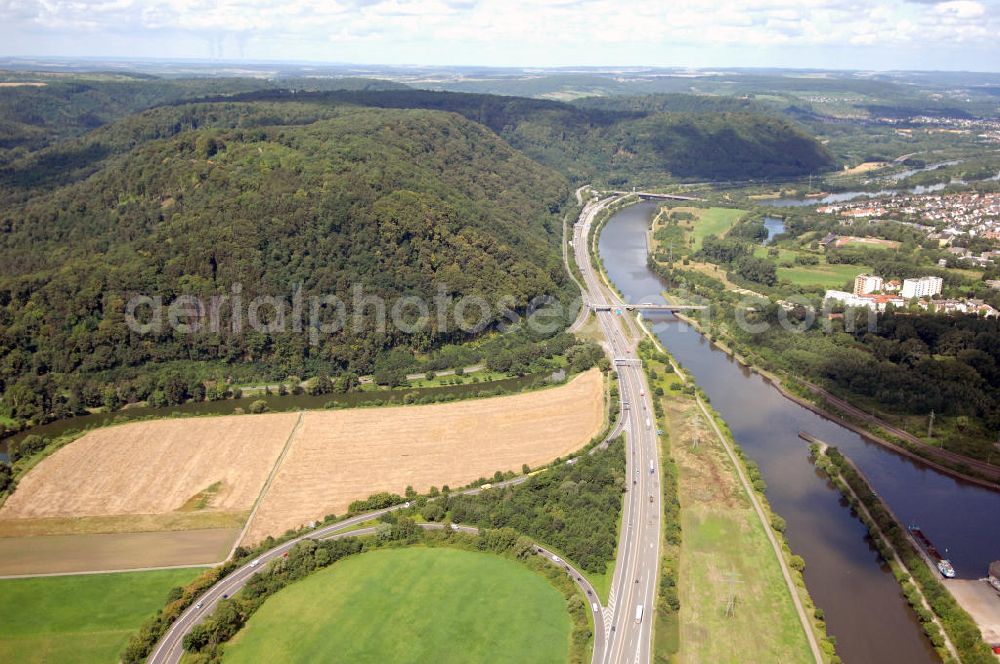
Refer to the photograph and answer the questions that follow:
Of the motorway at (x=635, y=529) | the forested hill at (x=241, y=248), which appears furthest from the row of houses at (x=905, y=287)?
the forested hill at (x=241, y=248)

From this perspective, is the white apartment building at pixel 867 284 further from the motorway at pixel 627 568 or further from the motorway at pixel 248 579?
the motorway at pixel 248 579

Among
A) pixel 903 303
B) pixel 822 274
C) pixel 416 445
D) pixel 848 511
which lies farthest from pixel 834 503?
pixel 822 274

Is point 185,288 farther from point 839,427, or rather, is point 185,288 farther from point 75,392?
point 839,427

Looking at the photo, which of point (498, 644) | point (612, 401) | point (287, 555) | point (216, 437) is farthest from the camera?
point (612, 401)

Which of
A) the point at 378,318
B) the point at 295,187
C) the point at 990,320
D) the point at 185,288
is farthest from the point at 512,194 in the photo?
the point at 990,320

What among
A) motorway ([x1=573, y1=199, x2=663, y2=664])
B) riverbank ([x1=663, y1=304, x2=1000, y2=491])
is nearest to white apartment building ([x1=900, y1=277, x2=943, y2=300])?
riverbank ([x1=663, y1=304, x2=1000, y2=491])

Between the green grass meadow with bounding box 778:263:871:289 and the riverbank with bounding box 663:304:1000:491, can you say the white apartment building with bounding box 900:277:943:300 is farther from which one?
the riverbank with bounding box 663:304:1000:491
